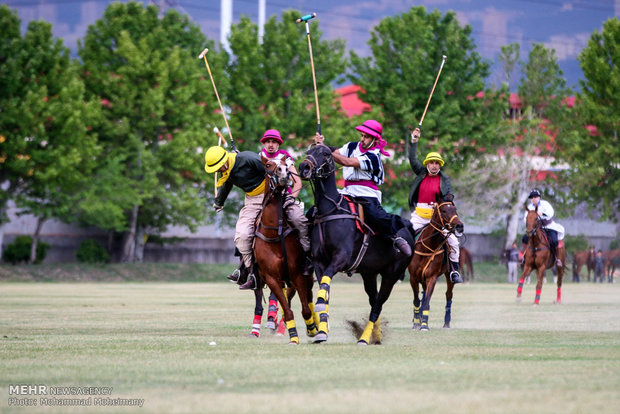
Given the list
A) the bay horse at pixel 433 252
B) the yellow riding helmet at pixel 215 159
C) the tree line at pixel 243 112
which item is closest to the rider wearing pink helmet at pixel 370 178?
the yellow riding helmet at pixel 215 159

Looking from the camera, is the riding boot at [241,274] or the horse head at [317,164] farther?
the riding boot at [241,274]

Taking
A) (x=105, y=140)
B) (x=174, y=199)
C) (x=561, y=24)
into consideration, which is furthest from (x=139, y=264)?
(x=561, y=24)

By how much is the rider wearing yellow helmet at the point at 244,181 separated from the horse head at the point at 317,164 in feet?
2.96

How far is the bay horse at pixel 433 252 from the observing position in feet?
57.5

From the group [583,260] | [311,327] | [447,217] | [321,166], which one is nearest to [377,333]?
[311,327]

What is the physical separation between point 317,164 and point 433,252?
5420 mm

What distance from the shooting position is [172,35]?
56219 millimetres

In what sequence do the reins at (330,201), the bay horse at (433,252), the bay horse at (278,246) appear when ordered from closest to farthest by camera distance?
the reins at (330,201) < the bay horse at (278,246) < the bay horse at (433,252)

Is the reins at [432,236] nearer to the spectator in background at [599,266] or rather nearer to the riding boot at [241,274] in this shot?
the riding boot at [241,274]

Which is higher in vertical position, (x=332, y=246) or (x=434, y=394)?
(x=332, y=246)

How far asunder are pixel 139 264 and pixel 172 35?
1357 centimetres

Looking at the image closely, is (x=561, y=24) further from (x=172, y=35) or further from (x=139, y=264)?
(x=139, y=264)

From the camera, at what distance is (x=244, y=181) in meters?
13.8

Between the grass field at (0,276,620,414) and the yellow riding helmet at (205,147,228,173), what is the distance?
221cm
